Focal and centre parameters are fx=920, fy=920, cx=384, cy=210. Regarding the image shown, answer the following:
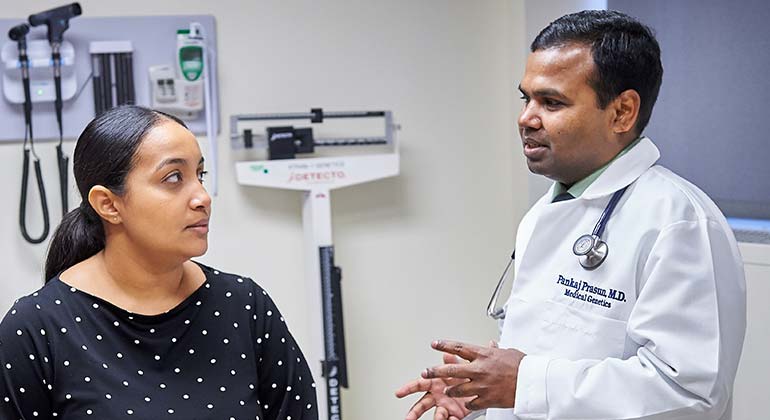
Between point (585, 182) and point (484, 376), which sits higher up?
point (585, 182)

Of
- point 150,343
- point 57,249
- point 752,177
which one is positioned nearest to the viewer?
point 150,343

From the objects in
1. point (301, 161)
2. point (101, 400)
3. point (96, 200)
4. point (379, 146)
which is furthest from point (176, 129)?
point (379, 146)

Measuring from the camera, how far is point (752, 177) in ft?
7.47

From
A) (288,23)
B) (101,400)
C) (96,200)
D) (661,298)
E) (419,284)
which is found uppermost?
(288,23)

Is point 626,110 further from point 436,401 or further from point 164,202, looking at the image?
point 164,202

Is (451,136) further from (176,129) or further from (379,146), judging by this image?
(176,129)

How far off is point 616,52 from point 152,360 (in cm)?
85

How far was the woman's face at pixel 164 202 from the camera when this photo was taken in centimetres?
141

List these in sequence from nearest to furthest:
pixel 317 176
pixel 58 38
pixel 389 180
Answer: pixel 58 38, pixel 317 176, pixel 389 180

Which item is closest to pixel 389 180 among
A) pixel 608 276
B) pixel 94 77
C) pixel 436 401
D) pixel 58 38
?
pixel 94 77

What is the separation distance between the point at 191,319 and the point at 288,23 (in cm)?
164

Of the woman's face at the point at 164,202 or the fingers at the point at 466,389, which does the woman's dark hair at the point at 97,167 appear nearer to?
the woman's face at the point at 164,202

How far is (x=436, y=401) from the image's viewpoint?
5.20ft

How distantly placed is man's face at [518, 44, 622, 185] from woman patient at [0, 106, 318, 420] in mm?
526
